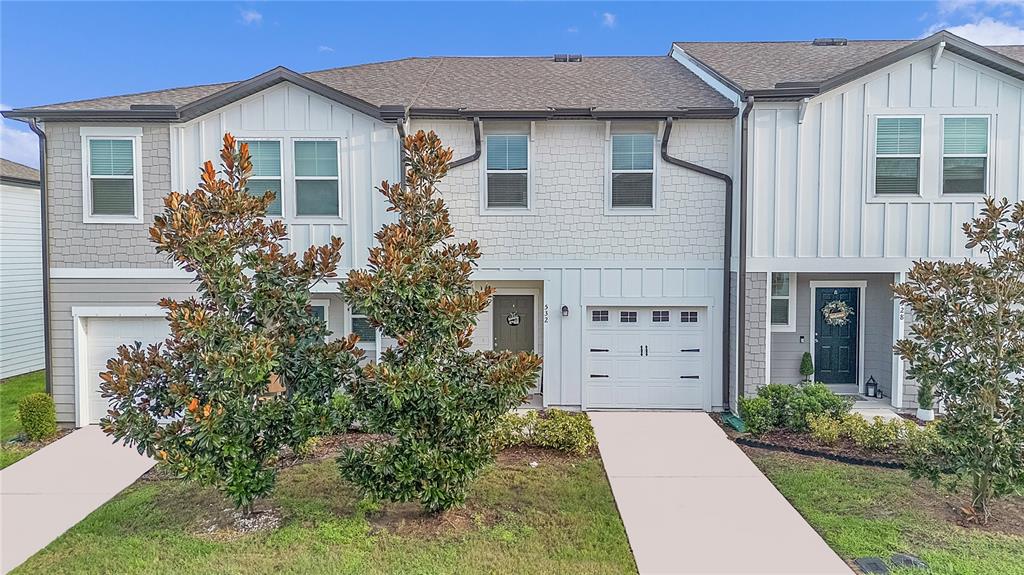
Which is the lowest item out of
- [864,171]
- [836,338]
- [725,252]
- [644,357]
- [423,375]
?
[644,357]

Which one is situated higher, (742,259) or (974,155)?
(974,155)

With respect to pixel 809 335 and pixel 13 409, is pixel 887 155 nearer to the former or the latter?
pixel 809 335

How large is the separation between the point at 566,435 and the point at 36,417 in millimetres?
8451

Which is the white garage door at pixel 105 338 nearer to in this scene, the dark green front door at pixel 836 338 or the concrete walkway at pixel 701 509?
the concrete walkway at pixel 701 509

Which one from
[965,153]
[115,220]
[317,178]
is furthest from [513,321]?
[965,153]

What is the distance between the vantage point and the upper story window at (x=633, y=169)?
33.6 ft

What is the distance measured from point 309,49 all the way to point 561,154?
12322 millimetres

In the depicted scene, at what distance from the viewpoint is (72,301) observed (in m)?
9.86

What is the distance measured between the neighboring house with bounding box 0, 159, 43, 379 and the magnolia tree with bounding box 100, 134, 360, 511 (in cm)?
1075

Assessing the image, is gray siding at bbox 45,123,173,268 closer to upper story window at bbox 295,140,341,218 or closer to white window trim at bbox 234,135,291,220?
white window trim at bbox 234,135,291,220

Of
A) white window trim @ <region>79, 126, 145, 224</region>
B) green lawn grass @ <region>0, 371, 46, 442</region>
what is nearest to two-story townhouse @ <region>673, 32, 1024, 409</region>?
white window trim @ <region>79, 126, 145, 224</region>

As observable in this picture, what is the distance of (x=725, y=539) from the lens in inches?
223

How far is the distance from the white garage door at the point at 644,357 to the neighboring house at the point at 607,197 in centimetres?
4

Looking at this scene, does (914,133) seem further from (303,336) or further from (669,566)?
(303,336)
